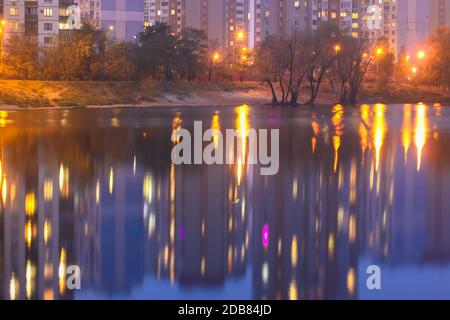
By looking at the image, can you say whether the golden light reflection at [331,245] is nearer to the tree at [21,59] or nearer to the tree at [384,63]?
the tree at [21,59]

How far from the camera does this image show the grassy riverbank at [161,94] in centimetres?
6462

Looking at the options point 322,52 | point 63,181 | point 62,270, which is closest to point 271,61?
point 322,52

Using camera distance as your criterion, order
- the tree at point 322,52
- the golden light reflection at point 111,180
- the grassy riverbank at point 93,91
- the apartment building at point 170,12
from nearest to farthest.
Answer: the golden light reflection at point 111,180, the grassy riverbank at point 93,91, the tree at point 322,52, the apartment building at point 170,12

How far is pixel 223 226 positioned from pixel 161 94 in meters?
62.3

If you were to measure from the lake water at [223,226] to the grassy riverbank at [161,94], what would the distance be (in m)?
42.5

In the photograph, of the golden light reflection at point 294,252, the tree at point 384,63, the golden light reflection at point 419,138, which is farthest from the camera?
the tree at point 384,63

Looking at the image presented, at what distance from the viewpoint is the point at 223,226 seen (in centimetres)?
1238

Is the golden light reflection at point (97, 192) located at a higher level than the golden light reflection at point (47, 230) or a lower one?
higher

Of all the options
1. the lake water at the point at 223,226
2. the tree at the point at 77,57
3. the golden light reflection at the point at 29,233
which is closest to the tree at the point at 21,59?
the tree at the point at 77,57

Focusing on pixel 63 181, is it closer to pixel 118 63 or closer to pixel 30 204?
pixel 30 204

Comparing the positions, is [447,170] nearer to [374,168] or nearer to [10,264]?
[374,168]

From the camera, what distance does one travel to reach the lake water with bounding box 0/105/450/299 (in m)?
9.02
